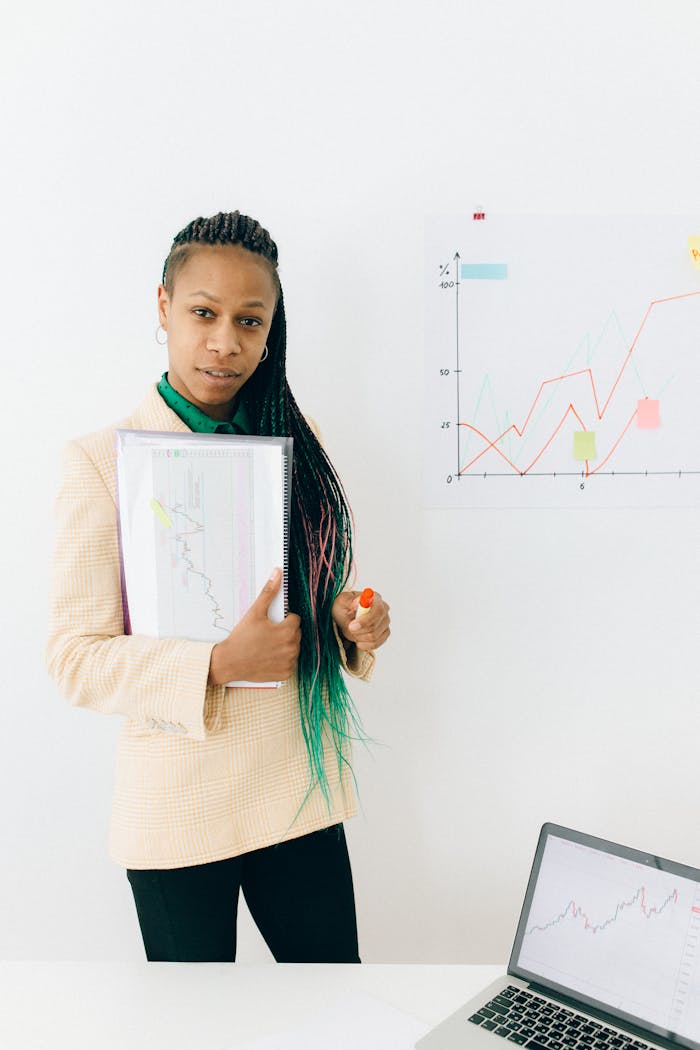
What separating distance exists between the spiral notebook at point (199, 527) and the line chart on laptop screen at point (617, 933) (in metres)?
0.41

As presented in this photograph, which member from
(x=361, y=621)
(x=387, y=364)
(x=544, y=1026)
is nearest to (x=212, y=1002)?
(x=544, y=1026)

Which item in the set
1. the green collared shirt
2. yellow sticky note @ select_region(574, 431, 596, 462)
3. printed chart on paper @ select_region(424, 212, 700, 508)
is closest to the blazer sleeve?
the green collared shirt

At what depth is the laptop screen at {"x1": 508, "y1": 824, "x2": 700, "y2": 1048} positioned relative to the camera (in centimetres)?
88

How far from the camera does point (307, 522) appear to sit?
1.16m

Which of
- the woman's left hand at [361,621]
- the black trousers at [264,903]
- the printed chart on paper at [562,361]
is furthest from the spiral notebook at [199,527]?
the printed chart on paper at [562,361]

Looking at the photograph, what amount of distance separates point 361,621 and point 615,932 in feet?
1.48

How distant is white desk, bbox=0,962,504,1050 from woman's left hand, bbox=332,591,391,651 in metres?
0.39

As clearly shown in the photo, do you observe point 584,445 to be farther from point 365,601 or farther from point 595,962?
point 595,962

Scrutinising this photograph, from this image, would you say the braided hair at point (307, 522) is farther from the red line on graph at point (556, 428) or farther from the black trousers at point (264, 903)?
the red line on graph at point (556, 428)

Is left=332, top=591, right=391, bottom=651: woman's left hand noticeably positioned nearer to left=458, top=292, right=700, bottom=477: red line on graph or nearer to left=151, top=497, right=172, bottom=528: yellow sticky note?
left=151, top=497, right=172, bottom=528: yellow sticky note

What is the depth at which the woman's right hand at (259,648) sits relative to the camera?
1008 millimetres

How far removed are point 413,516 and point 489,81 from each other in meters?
0.76

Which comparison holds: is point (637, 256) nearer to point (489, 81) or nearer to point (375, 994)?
point (489, 81)

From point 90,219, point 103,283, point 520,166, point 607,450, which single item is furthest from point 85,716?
point 520,166
